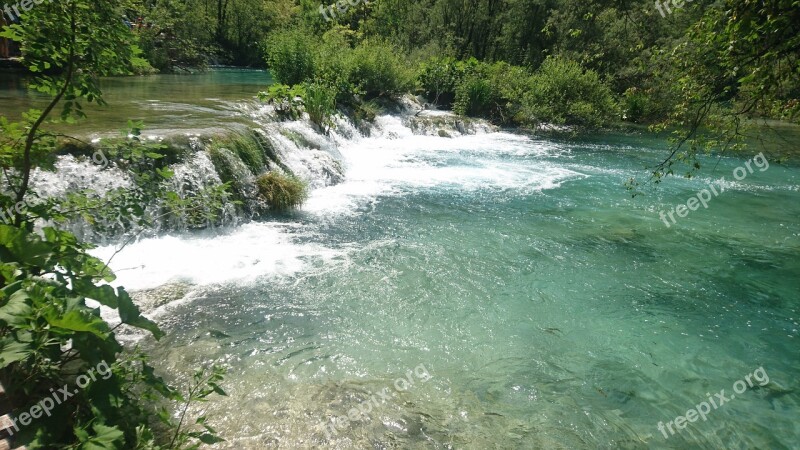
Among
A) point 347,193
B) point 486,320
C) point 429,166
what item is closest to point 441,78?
point 429,166

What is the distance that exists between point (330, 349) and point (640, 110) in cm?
2711

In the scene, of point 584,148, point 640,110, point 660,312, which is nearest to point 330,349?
point 660,312

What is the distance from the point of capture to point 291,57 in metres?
16.0

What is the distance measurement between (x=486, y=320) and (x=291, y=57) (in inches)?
517

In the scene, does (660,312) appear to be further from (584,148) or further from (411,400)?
(584,148)

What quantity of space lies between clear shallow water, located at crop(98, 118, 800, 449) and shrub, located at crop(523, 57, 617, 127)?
43.2 ft

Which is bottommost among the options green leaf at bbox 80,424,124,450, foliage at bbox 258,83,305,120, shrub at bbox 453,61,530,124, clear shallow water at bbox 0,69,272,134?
green leaf at bbox 80,424,124,450

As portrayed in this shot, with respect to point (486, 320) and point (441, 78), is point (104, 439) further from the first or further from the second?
point (441, 78)

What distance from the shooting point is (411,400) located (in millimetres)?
4609

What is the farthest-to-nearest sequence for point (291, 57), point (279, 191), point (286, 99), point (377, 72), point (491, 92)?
point (491, 92), point (377, 72), point (291, 57), point (286, 99), point (279, 191)

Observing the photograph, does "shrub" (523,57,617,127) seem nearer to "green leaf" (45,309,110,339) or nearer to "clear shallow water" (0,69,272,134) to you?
"clear shallow water" (0,69,272,134)

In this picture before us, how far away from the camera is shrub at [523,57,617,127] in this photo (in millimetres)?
23188

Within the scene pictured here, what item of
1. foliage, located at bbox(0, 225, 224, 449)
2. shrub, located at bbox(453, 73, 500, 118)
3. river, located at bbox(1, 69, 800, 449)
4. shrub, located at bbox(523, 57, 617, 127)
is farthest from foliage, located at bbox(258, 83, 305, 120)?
shrub, located at bbox(523, 57, 617, 127)

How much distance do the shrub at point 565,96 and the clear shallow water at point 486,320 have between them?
13163 mm
